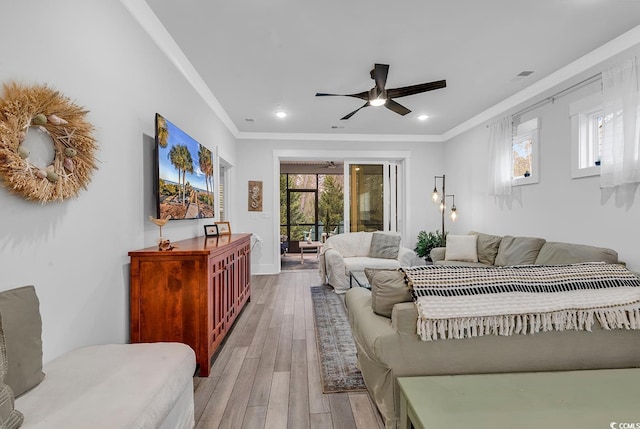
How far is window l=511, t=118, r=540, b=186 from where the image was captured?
3.71m

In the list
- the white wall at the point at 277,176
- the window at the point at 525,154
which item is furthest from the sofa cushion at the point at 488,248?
the white wall at the point at 277,176

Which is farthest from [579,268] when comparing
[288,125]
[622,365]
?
[288,125]

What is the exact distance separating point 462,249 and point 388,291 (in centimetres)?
319

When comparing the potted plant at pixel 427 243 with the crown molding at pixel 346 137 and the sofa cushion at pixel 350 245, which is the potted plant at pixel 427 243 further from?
the crown molding at pixel 346 137

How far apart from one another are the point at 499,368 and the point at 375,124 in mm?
4233

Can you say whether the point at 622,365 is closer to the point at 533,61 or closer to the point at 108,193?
the point at 533,61

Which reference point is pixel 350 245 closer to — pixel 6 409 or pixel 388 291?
pixel 388 291

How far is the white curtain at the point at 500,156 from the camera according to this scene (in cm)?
411

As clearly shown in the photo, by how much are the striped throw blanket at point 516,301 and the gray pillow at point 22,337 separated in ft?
5.47

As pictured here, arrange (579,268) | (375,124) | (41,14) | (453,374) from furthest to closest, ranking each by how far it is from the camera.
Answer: (375,124), (579,268), (453,374), (41,14)

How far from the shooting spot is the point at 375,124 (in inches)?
202

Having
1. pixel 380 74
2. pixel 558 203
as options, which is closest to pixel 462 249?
pixel 558 203

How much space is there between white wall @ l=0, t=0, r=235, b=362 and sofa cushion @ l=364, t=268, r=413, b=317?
5.35 feet

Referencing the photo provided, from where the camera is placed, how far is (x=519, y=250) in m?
3.56
